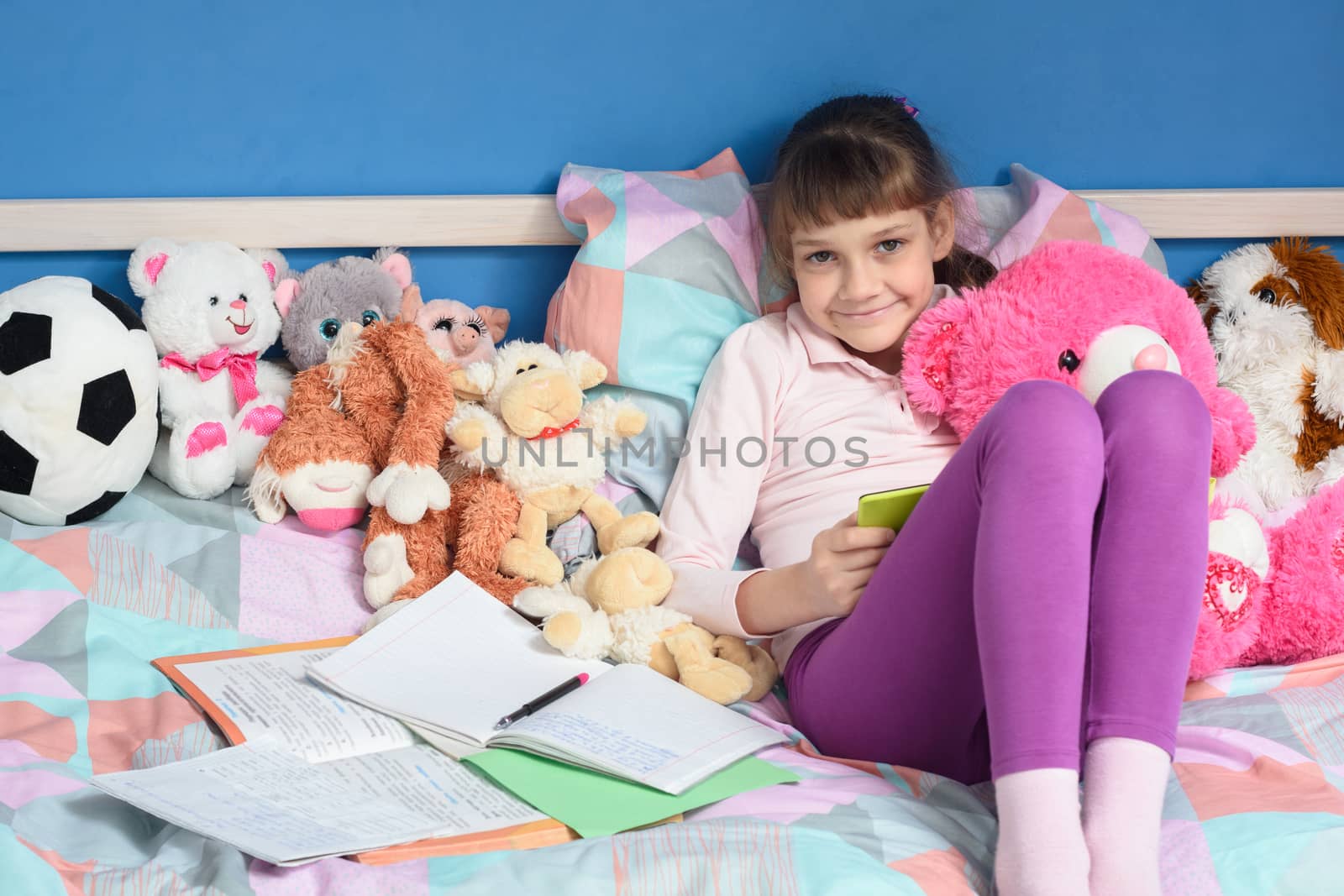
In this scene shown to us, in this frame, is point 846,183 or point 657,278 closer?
point 846,183

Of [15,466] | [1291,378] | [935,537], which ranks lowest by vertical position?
[935,537]

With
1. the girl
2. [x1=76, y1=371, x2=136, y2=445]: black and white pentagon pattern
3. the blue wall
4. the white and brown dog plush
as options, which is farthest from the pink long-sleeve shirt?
[x1=76, y1=371, x2=136, y2=445]: black and white pentagon pattern

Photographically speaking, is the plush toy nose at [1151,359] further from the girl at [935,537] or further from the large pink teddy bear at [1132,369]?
the girl at [935,537]

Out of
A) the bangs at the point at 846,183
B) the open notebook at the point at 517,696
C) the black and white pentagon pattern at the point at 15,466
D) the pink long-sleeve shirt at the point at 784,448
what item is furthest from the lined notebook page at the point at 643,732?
the black and white pentagon pattern at the point at 15,466

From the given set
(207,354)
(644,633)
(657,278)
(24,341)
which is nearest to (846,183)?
(657,278)

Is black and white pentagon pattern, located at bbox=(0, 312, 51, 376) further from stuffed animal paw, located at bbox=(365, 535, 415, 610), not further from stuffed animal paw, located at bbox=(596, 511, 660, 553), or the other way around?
stuffed animal paw, located at bbox=(596, 511, 660, 553)

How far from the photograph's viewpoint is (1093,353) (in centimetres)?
121

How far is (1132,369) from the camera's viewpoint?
120cm

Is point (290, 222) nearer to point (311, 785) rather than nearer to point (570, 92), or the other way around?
point (570, 92)

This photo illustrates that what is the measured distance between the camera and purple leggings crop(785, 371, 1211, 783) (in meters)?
0.82

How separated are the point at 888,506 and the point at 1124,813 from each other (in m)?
0.31

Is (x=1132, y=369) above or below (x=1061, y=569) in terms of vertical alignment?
above

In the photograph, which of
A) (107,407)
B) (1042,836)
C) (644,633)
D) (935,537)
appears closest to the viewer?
(1042,836)

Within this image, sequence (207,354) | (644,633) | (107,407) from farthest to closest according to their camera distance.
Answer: (207,354) < (107,407) < (644,633)
